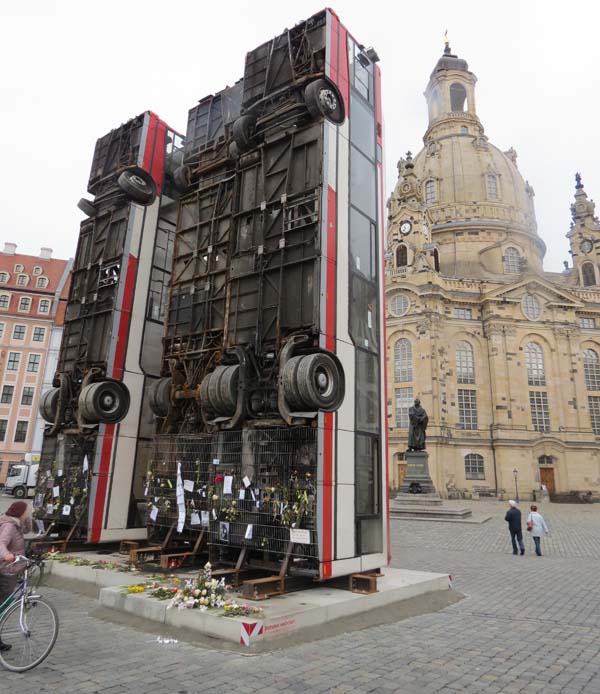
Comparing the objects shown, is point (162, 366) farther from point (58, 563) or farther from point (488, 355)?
point (488, 355)

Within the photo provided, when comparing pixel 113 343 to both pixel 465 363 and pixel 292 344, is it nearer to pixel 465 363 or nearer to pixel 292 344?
pixel 292 344

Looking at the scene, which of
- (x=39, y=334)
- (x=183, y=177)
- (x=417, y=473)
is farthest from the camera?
(x=39, y=334)

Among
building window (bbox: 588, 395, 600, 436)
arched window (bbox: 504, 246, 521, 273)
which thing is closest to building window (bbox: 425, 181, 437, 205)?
arched window (bbox: 504, 246, 521, 273)

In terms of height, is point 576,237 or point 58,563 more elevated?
point 576,237

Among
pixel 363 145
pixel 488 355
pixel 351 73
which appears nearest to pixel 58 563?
pixel 363 145

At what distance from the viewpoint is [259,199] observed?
12.3 metres

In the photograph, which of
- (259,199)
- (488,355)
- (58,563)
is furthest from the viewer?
(488,355)

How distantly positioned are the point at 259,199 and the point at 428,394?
127 feet

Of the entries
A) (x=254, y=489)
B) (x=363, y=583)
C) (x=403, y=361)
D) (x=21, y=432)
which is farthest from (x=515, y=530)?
(x=21, y=432)

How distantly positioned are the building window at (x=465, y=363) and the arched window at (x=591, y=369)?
11.6 meters

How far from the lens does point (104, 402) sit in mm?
14273

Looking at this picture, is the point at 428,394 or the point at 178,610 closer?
the point at 178,610

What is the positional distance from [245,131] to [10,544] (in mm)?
10298

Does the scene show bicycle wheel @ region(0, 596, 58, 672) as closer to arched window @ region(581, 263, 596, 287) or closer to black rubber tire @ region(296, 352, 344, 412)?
black rubber tire @ region(296, 352, 344, 412)
